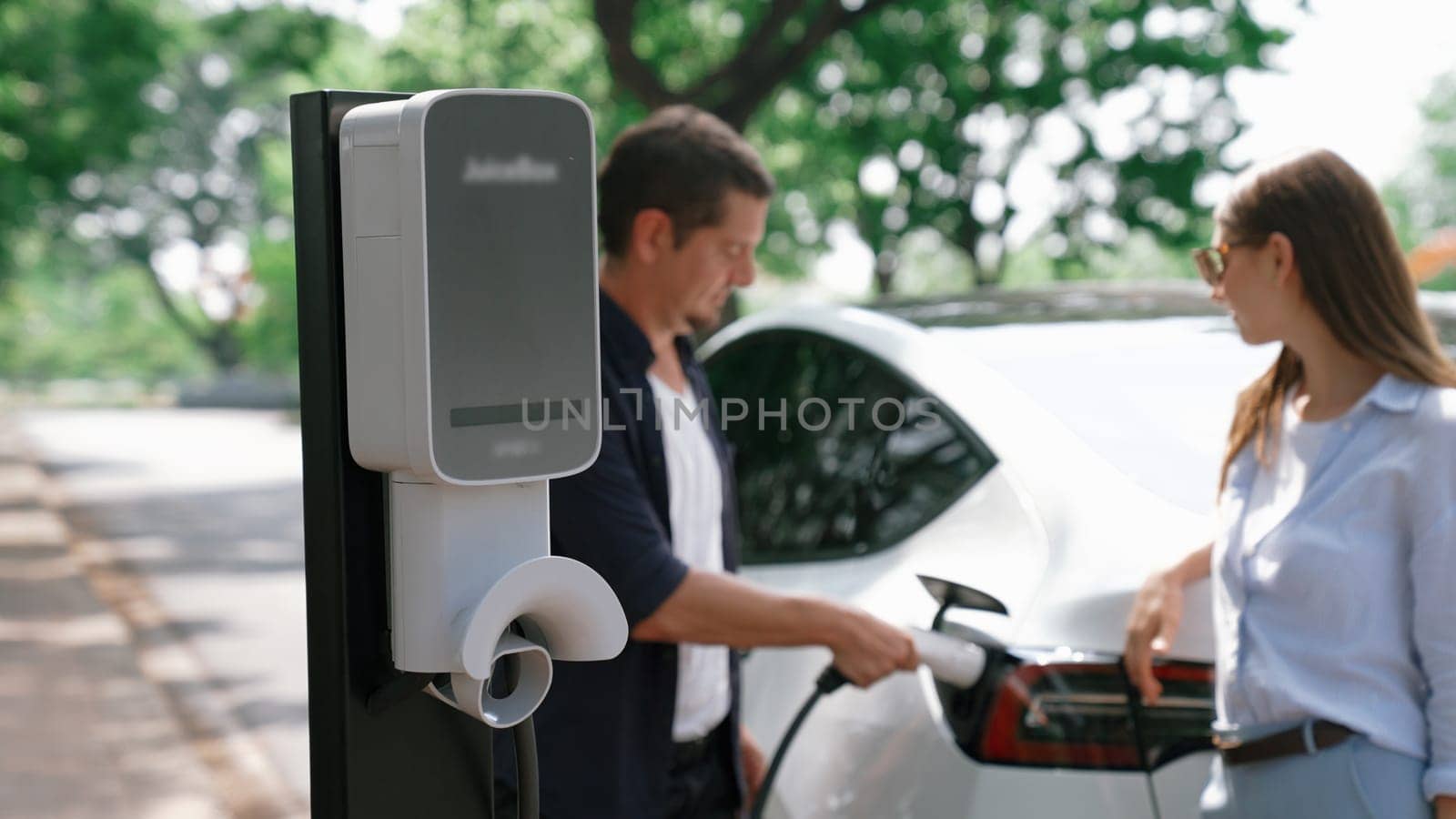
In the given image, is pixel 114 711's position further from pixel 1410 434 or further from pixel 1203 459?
pixel 1410 434

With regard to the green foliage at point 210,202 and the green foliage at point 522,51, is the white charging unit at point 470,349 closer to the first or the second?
the green foliage at point 522,51

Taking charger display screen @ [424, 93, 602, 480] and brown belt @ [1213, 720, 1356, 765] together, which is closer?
charger display screen @ [424, 93, 602, 480]

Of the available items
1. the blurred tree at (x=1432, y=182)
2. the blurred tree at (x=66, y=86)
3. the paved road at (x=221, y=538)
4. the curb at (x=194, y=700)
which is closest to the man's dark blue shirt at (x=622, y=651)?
the paved road at (x=221, y=538)

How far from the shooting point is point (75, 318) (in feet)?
239

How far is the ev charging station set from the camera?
52.4 inches

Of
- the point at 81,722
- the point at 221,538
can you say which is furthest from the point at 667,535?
the point at 221,538

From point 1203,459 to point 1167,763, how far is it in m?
0.56

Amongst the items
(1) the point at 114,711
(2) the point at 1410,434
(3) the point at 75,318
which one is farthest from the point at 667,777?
(3) the point at 75,318

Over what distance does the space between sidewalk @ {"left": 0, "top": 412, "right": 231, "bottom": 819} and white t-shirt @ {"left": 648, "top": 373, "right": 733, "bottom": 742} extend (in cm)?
351

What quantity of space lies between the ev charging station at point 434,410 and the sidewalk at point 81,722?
4.32 meters

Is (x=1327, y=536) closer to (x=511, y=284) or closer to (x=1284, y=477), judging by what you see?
(x=1284, y=477)

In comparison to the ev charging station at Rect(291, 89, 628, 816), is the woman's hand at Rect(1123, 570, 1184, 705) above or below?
below

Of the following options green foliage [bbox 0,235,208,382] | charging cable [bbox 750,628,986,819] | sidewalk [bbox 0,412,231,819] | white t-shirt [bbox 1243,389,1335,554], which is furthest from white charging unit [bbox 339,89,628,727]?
green foliage [bbox 0,235,208,382]

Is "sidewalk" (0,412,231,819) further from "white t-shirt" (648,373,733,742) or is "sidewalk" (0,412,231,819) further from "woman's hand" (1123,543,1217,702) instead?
"woman's hand" (1123,543,1217,702)
